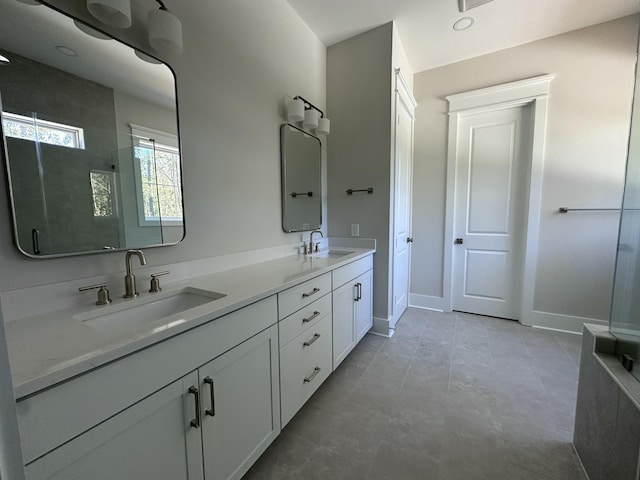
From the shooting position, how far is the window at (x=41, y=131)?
2.89 ft

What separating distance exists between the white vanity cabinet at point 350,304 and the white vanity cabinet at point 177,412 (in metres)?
0.70

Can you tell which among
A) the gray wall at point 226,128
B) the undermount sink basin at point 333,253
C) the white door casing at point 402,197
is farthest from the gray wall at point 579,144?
the gray wall at point 226,128

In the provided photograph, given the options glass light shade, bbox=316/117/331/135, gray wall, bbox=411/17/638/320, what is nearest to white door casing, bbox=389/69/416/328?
glass light shade, bbox=316/117/331/135

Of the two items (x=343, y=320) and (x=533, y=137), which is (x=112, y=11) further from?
(x=533, y=137)

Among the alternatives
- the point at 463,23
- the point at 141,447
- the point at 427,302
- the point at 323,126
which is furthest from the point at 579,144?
the point at 141,447

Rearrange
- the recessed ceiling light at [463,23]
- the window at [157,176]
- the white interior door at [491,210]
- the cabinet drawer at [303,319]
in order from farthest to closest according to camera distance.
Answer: the white interior door at [491,210] < the recessed ceiling light at [463,23] < the cabinet drawer at [303,319] < the window at [157,176]

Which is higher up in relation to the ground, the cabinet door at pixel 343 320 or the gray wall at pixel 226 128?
the gray wall at pixel 226 128

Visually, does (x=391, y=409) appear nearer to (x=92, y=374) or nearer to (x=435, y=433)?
(x=435, y=433)

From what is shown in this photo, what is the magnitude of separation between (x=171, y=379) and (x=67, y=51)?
129 cm

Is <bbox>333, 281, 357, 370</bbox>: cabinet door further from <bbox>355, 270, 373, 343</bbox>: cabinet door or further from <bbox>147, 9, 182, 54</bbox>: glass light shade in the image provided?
<bbox>147, 9, 182, 54</bbox>: glass light shade

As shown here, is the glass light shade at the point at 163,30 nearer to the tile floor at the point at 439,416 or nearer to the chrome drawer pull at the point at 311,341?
the chrome drawer pull at the point at 311,341

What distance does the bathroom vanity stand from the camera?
1.95ft

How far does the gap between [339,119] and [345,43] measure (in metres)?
0.71

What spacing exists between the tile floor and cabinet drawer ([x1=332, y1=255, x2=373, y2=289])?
2.34 feet
